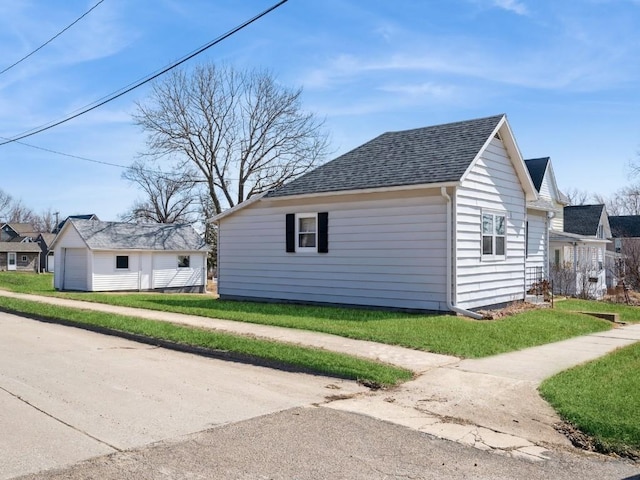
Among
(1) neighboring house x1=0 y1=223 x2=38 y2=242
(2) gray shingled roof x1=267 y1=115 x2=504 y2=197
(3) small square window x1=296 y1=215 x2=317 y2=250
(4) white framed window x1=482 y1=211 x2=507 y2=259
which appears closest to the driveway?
(3) small square window x1=296 y1=215 x2=317 y2=250

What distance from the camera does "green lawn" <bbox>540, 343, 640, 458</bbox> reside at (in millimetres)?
5629

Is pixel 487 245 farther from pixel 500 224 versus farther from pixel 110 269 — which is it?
pixel 110 269

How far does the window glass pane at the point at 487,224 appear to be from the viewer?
15901 mm

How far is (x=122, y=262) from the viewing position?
114ft

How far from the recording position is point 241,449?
514cm

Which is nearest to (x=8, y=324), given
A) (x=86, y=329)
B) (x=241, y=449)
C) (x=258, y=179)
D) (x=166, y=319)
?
(x=86, y=329)

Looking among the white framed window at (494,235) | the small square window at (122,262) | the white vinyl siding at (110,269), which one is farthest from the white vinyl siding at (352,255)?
the small square window at (122,262)

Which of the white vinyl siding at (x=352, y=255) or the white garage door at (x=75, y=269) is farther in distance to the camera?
the white garage door at (x=75, y=269)

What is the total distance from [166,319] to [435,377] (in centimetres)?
823

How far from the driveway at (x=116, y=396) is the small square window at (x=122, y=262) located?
954 inches

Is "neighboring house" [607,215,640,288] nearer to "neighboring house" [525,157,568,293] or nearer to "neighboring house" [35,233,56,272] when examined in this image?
"neighboring house" [525,157,568,293]

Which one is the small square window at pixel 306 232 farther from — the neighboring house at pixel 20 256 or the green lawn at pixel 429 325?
the neighboring house at pixel 20 256

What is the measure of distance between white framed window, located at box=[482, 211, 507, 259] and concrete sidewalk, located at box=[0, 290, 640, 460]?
4.64 m

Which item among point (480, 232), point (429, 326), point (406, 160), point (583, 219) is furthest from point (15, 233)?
point (429, 326)
